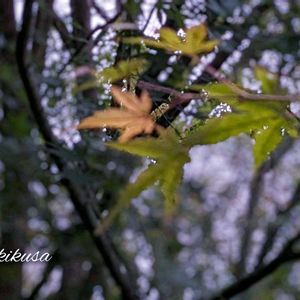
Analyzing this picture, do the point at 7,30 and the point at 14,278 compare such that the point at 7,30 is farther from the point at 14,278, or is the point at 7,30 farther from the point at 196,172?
the point at 196,172

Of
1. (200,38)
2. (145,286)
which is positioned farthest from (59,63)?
(200,38)

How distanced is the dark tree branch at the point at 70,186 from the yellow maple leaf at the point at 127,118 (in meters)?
0.79

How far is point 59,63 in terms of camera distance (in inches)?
60.7

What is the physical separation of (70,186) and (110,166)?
1.10 ft

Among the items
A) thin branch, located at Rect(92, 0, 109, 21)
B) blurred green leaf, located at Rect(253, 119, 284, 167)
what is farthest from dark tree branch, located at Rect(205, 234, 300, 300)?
blurred green leaf, located at Rect(253, 119, 284, 167)

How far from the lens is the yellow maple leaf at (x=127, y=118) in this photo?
0.47 m

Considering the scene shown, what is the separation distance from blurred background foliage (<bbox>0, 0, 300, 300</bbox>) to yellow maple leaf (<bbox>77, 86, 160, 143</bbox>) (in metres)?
0.13

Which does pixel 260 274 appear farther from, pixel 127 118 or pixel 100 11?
pixel 127 118

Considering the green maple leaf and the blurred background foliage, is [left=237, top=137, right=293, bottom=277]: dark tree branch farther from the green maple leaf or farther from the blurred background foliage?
the green maple leaf

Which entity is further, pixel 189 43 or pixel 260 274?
pixel 260 274

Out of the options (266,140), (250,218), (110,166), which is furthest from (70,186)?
(250,218)

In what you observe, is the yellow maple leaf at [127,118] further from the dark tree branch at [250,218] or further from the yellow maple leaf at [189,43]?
the dark tree branch at [250,218]

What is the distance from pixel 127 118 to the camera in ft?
1.60

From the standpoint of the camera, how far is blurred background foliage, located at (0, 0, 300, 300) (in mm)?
1193
